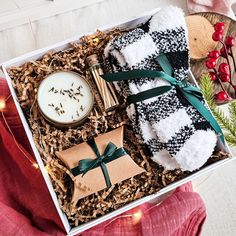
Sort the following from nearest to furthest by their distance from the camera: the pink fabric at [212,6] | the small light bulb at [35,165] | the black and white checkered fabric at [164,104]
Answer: the black and white checkered fabric at [164,104] < the small light bulb at [35,165] < the pink fabric at [212,6]

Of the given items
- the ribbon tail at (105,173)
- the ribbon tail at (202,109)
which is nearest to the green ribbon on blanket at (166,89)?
the ribbon tail at (202,109)

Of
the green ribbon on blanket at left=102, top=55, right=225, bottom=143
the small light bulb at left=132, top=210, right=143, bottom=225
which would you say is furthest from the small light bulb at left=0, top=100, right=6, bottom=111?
the small light bulb at left=132, top=210, right=143, bottom=225

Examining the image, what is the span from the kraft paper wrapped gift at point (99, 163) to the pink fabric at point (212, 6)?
50cm

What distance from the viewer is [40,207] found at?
980 millimetres

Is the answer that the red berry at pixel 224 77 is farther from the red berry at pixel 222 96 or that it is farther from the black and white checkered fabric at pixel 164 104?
the black and white checkered fabric at pixel 164 104

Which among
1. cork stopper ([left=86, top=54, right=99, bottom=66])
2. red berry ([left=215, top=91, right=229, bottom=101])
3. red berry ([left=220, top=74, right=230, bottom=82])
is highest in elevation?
cork stopper ([left=86, top=54, right=99, bottom=66])

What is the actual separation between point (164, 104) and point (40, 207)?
372 millimetres

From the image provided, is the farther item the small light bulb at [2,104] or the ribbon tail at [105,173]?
the small light bulb at [2,104]

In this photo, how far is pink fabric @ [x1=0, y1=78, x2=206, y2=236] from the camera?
3.15 feet

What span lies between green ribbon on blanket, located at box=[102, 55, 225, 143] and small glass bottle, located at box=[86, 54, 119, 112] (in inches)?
1.5

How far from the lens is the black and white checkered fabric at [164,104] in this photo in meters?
0.82

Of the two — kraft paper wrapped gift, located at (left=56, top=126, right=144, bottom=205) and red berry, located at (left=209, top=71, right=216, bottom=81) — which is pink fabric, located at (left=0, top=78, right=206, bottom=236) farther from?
red berry, located at (left=209, top=71, right=216, bottom=81)

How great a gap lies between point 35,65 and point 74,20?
0.32m

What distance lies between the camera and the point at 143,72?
827 millimetres
